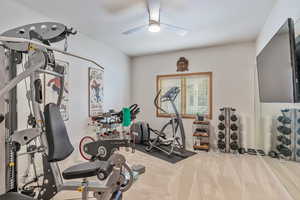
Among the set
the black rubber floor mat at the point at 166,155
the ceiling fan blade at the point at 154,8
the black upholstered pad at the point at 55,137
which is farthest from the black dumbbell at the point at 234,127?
the black upholstered pad at the point at 55,137

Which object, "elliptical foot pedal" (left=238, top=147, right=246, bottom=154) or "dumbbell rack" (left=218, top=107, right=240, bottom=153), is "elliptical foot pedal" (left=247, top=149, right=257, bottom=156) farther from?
"dumbbell rack" (left=218, top=107, right=240, bottom=153)

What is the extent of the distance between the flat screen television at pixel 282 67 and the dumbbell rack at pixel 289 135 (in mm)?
284

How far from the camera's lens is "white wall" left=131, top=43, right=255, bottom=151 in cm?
398

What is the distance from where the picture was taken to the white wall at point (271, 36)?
196 centimetres

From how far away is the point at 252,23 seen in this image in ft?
10.1

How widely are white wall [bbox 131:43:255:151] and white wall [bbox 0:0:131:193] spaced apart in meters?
0.98

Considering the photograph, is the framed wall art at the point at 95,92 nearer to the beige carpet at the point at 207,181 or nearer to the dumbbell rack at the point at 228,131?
the beige carpet at the point at 207,181

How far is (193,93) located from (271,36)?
2.20 metres

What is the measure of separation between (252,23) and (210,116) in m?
2.23

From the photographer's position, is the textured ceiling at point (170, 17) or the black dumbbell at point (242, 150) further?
the black dumbbell at point (242, 150)

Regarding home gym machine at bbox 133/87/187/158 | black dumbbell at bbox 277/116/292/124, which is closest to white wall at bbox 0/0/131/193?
home gym machine at bbox 133/87/187/158

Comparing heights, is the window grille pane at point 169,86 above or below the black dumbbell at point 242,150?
above

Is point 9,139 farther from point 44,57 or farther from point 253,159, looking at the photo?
point 253,159

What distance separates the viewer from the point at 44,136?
153cm
